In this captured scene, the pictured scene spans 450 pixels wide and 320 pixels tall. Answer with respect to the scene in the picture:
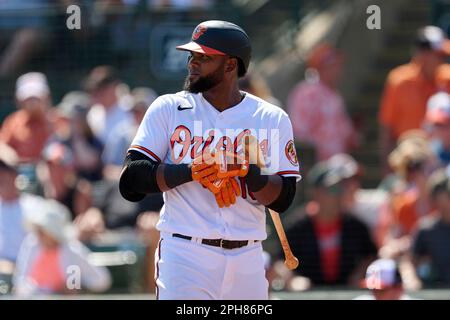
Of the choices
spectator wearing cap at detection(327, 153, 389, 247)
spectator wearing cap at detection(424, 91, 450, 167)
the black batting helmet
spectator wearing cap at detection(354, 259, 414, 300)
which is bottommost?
spectator wearing cap at detection(354, 259, 414, 300)

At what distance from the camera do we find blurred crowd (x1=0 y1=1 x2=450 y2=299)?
7.91 m

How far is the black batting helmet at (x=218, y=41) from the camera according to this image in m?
4.76

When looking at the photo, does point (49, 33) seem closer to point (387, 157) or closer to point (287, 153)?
point (387, 157)

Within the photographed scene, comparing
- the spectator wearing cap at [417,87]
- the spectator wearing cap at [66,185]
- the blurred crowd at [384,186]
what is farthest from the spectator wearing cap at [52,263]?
the spectator wearing cap at [417,87]

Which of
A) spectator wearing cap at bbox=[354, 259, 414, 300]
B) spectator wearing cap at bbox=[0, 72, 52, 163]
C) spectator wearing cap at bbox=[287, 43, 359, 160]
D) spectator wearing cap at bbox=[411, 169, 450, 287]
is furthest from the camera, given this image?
spectator wearing cap at bbox=[0, 72, 52, 163]

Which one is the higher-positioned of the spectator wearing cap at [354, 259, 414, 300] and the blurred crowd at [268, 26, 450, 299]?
the blurred crowd at [268, 26, 450, 299]

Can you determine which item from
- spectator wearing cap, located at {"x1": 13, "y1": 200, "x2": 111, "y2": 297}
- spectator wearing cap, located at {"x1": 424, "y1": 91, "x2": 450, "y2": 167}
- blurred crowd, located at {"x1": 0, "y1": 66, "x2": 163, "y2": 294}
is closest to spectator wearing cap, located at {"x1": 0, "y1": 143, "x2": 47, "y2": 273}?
blurred crowd, located at {"x1": 0, "y1": 66, "x2": 163, "y2": 294}

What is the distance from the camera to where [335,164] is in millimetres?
8516

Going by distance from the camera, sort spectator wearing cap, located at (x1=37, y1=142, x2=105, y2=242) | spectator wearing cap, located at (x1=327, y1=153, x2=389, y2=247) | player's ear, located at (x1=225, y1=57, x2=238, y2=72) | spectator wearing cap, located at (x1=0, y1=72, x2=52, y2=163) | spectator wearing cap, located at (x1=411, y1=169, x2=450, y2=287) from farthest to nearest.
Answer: spectator wearing cap, located at (x1=0, y1=72, x2=52, y2=163), spectator wearing cap, located at (x1=37, y1=142, x2=105, y2=242), spectator wearing cap, located at (x1=327, y1=153, x2=389, y2=247), spectator wearing cap, located at (x1=411, y1=169, x2=450, y2=287), player's ear, located at (x1=225, y1=57, x2=238, y2=72)

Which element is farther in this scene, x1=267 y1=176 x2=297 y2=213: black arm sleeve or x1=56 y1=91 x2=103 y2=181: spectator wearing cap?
x1=56 y1=91 x2=103 y2=181: spectator wearing cap

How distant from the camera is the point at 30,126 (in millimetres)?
9508

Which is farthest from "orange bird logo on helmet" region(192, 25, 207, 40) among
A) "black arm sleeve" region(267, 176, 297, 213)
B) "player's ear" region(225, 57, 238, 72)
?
"black arm sleeve" region(267, 176, 297, 213)

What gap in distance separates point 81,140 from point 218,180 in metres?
4.75

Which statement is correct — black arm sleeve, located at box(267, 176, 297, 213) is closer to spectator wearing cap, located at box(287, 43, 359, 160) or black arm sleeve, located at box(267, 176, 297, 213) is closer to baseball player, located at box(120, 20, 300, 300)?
baseball player, located at box(120, 20, 300, 300)
